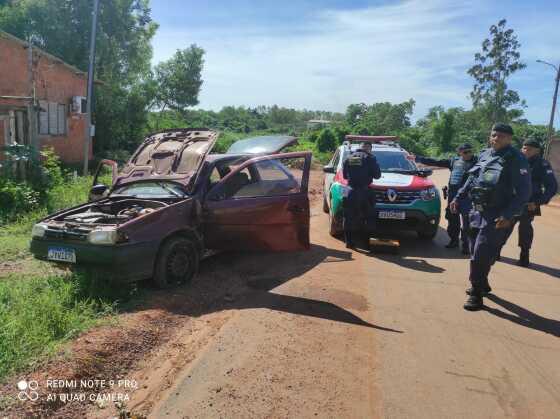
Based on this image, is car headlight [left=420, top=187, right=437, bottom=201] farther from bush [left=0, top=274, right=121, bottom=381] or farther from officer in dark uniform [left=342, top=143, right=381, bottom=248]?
bush [left=0, top=274, right=121, bottom=381]

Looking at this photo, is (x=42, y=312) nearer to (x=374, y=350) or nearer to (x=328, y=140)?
(x=374, y=350)

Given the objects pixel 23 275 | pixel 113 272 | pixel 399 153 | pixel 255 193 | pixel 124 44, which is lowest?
pixel 23 275

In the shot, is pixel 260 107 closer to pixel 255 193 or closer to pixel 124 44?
pixel 124 44

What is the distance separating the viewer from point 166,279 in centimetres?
526

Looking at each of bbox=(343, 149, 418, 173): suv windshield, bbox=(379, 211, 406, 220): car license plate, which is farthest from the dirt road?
bbox=(343, 149, 418, 173): suv windshield

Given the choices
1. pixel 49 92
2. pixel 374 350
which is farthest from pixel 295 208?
pixel 49 92

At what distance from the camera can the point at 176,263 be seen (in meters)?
5.37

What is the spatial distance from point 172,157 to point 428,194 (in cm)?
428

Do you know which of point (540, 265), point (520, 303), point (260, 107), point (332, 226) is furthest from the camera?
point (260, 107)

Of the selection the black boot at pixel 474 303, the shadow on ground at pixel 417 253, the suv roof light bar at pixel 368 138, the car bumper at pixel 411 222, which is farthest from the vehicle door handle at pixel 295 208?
the suv roof light bar at pixel 368 138

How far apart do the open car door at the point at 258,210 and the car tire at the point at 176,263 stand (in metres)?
0.38

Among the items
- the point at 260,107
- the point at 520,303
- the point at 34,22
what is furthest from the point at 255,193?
the point at 260,107

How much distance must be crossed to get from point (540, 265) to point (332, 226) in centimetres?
336

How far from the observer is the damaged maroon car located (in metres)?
4.85
